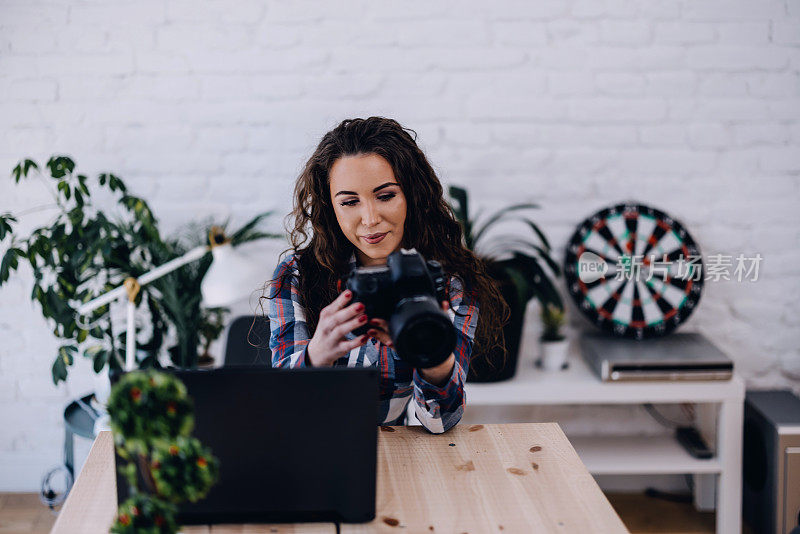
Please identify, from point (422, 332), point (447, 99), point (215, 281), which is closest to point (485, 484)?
point (422, 332)

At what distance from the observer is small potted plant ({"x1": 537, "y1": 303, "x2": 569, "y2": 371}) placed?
2.01 meters

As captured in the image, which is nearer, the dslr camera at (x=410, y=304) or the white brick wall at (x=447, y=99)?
the dslr camera at (x=410, y=304)

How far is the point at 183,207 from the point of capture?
2.09 metres

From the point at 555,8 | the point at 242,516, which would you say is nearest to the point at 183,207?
the point at 555,8

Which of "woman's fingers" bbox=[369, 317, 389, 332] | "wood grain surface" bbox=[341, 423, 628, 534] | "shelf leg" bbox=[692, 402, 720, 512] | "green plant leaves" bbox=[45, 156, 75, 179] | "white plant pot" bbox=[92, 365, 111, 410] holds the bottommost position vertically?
"shelf leg" bbox=[692, 402, 720, 512]

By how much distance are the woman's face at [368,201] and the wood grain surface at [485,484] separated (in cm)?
37

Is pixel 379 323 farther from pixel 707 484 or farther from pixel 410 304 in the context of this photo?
pixel 707 484

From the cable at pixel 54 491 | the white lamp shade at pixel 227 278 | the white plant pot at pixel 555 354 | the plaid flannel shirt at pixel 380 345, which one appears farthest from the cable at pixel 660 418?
the cable at pixel 54 491

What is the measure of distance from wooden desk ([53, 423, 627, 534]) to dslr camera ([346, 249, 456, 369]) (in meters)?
0.18

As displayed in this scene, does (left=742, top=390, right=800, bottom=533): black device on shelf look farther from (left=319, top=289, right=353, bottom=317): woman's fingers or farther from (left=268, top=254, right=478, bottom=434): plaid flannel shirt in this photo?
(left=319, top=289, right=353, bottom=317): woman's fingers

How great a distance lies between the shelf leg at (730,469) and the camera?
189 cm

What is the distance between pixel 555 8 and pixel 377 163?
1079 mm

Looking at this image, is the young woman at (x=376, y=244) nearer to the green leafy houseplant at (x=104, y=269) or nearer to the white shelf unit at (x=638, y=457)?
the green leafy houseplant at (x=104, y=269)

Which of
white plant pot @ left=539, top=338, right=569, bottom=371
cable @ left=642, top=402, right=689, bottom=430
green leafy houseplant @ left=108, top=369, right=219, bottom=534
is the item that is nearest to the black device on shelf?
cable @ left=642, top=402, right=689, bottom=430
